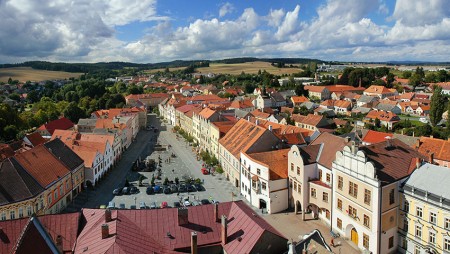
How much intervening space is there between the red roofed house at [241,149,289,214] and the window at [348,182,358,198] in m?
9.91

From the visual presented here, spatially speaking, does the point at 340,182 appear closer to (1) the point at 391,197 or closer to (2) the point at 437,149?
(1) the point at 391,197

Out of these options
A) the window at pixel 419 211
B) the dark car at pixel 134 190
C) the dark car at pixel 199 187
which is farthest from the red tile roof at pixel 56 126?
the window at pixel 419 211

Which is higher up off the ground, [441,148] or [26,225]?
[26,225]

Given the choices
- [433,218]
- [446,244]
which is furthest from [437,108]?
[446,244]

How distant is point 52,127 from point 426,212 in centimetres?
8088

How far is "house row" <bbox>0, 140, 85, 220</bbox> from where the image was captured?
131ft

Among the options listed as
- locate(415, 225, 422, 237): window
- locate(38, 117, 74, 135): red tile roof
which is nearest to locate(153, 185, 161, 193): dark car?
locate(415, 225, 422, 237): window

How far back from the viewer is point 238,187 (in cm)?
5419

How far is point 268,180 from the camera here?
44281 mm

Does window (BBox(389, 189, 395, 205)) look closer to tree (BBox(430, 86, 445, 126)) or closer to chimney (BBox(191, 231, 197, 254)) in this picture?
chimney (BBox(191, 231, 197, 254))

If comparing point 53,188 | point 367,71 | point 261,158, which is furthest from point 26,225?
point 367,71

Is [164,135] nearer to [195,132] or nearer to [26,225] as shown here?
[195,132]

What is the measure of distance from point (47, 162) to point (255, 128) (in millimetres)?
28766

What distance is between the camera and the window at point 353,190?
35.6m
